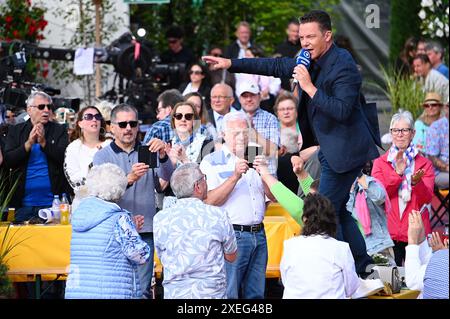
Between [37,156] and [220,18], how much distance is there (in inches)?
334

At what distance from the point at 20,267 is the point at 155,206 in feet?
4.35

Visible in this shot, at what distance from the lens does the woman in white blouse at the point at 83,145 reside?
10.4 metres

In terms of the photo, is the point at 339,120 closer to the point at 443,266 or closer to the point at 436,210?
the point at 443,266

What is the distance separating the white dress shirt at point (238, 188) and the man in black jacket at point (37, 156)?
186 centimetres

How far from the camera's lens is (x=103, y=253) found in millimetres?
8023

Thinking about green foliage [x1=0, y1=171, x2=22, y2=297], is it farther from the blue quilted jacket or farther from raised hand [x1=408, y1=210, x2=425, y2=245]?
raised hand [x1=408, y1=210, x2=425, y2=245]

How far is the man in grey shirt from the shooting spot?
30.4 feet

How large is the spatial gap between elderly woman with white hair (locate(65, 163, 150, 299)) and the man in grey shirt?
40.5 inches

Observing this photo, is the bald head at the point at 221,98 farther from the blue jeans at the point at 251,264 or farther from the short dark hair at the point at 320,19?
the short dark hair at the point at 320,19

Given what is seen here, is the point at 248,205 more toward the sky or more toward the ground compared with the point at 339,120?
more toward the ground

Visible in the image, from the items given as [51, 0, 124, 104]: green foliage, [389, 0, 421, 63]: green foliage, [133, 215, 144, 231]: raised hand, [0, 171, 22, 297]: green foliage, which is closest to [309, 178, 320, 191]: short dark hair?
[133, 215, 144, 231]: raised hand

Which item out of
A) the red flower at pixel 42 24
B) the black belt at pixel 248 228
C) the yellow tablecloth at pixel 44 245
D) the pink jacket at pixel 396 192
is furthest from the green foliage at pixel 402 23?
the black belt at pixel 248 228
